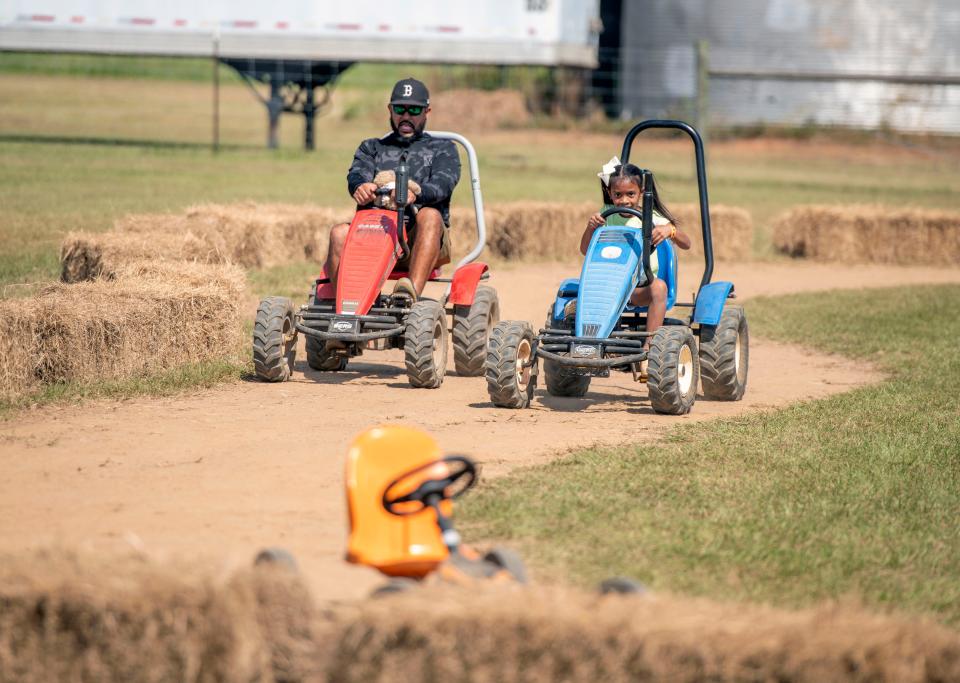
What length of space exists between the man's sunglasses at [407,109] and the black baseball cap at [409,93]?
1.1 inches

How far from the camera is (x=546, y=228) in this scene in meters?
16.2

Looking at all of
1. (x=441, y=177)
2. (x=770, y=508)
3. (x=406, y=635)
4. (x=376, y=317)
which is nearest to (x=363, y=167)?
(x=441, y=177)

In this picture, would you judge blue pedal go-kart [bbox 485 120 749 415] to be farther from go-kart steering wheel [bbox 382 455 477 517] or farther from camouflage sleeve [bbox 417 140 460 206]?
go-kart steering wheel [bbox 382 455 477 517]

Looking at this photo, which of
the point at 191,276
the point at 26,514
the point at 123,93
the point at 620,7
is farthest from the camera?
the point at 123,93

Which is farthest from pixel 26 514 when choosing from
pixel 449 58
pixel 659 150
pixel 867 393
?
pixel 659 150

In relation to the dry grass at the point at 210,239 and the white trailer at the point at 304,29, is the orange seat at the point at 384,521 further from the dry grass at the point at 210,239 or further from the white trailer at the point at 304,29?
the white trailer at the point at 304,29

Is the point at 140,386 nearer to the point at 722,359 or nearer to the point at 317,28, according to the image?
the point at 722,359

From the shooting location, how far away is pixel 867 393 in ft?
28.0

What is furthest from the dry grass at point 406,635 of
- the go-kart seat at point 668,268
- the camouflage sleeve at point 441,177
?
the camouflage sleeve at point 441,177

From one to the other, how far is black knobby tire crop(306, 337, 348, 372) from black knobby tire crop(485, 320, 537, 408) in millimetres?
1504

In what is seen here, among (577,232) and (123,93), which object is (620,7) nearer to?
(123,93)

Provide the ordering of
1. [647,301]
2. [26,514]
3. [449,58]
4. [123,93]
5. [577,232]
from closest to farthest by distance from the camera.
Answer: [26,514] < [647,301] < [577,232] < [449,58] < [123,93]

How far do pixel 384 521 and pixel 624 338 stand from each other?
3.91 meters

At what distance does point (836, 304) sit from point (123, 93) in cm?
3618
